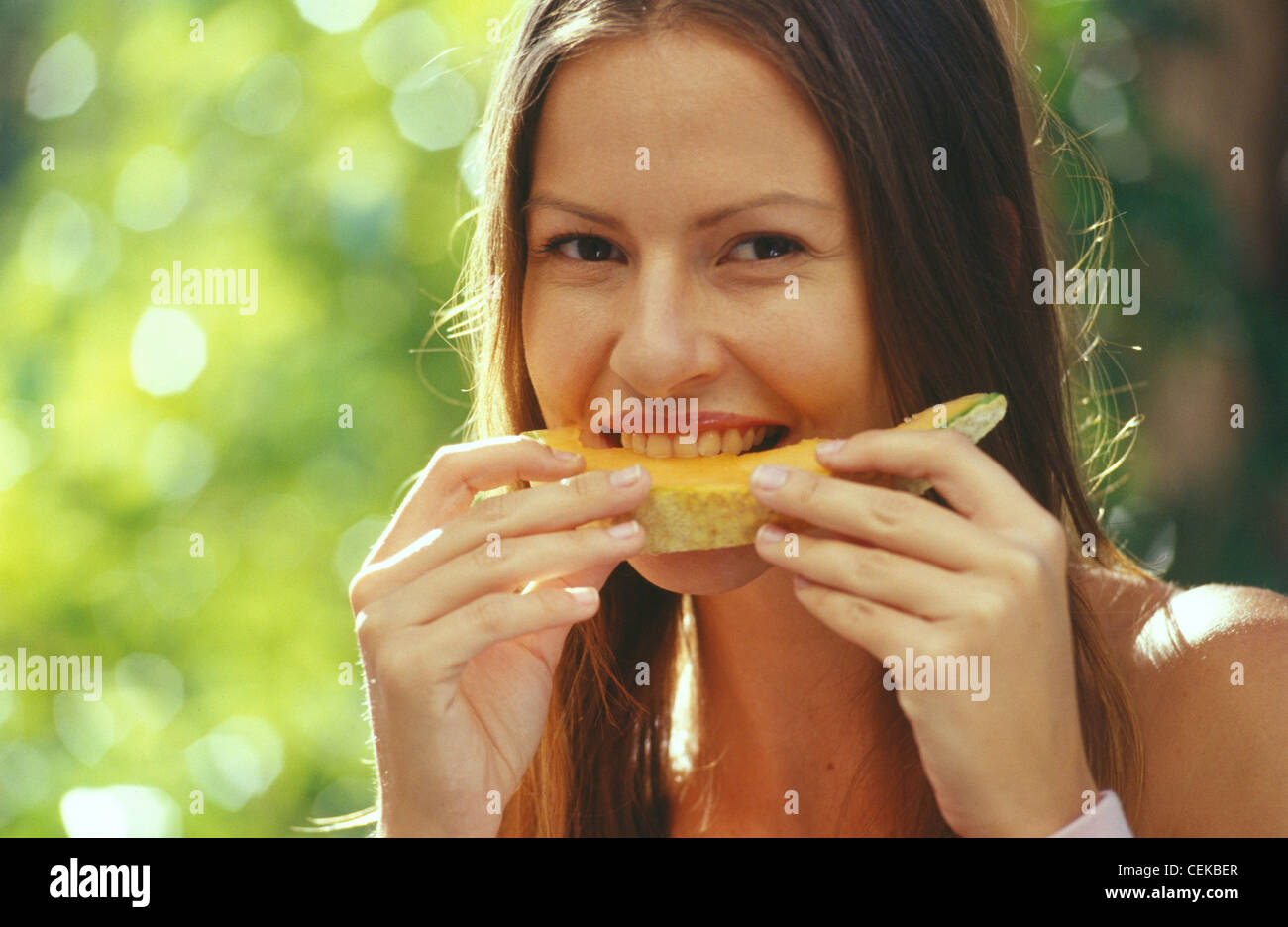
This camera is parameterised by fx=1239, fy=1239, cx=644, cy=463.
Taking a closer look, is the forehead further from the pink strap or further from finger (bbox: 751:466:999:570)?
the pink strap

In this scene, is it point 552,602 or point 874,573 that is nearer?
point 874,573

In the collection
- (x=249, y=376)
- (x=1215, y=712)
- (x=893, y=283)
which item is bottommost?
(x=1215, y=712)

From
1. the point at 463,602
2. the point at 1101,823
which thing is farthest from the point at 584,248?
the point at 1101,823

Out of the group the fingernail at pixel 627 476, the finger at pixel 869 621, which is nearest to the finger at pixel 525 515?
the fingernail at pixel 627 476

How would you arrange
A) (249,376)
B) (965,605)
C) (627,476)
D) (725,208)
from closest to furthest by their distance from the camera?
(965,605)
(627,476)
(725,208)
(249,376)

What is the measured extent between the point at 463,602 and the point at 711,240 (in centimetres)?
70

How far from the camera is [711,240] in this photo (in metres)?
2.00

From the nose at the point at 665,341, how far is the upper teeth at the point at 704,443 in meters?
0.09

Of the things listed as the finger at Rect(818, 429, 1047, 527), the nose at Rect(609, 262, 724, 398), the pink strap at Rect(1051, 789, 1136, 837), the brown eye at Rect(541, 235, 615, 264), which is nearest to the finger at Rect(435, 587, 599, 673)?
the nose at Rect(609, 262, 724, 398)

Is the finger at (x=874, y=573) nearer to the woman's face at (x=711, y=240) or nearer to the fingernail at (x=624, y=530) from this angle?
the fingernail at (x=624, y=530)

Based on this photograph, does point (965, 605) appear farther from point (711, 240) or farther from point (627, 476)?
point (711, 240)

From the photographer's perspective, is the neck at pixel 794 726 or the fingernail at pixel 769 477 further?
the neck at pixel 794 726

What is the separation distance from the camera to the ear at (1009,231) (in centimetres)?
229

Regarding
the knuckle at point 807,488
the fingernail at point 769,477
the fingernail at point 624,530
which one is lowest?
the fingernail at point 624,530
